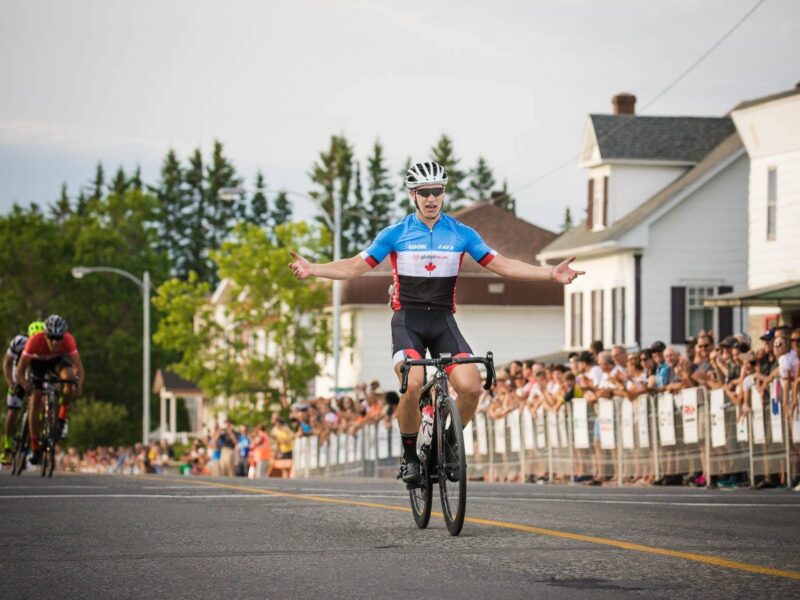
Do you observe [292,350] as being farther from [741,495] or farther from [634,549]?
[634,549]

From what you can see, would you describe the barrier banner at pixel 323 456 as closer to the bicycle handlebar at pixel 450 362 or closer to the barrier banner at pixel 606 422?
the barrier banner at pixel 606 422

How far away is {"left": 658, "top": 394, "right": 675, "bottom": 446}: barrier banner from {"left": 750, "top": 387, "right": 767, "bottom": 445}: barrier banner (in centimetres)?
186

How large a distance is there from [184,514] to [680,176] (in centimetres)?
3652

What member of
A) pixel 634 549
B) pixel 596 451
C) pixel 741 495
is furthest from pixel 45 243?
pixel 634 549

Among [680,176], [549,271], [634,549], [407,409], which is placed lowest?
[634,549]

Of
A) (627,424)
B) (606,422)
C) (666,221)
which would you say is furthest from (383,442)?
(666,221)

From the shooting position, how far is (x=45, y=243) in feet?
326

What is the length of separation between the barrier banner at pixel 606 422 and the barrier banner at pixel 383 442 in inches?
403

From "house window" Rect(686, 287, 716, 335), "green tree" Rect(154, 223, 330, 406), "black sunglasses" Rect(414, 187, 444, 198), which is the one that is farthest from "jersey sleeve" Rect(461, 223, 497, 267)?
"green tree" Rect(154, 223, 330, 406)

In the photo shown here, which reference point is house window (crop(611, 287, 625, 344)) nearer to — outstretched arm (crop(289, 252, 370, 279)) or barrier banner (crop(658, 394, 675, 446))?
barrier banner (crop(658, 394, 675, 446))

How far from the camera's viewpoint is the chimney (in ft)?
174

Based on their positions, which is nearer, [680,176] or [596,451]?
[596,451]

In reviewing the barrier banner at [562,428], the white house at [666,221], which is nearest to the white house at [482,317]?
the white house at [666,221]

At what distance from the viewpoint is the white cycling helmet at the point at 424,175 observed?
37.3 feet
